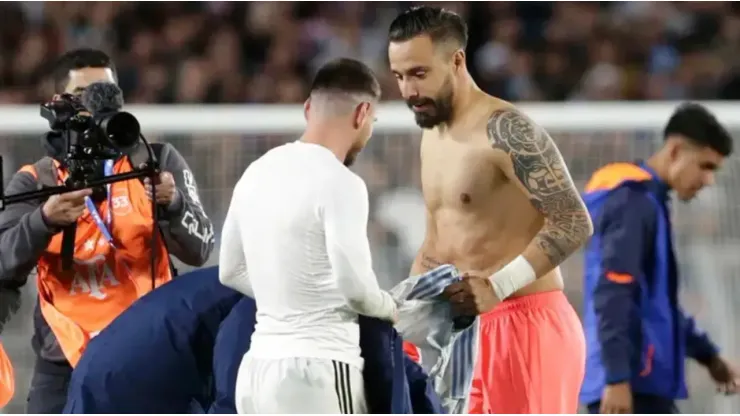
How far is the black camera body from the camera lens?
11.8ft

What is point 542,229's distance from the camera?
3732mm

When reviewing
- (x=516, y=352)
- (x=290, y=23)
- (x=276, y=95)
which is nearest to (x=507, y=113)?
(x=516, y=352)

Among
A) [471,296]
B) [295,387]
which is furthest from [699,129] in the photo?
[295,387]

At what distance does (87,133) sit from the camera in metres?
3.61

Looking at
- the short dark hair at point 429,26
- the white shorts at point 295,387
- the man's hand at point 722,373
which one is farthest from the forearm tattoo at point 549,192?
the man's hand at point 722,373

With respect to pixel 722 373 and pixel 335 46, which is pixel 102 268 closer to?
pixel 722 373

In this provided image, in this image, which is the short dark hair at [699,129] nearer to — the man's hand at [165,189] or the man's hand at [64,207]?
the man's hand at [165,189]

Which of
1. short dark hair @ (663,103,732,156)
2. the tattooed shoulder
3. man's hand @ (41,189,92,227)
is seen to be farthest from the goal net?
the tattooed shoulder

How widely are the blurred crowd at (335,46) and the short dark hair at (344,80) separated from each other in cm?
225

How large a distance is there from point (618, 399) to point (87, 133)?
1.60 metres

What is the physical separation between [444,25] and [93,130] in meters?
0.86

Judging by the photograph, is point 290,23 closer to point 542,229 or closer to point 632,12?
point 632,12

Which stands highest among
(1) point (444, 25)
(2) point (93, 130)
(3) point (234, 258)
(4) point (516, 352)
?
(1) point (444, 25)

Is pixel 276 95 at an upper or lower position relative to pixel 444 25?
lower
